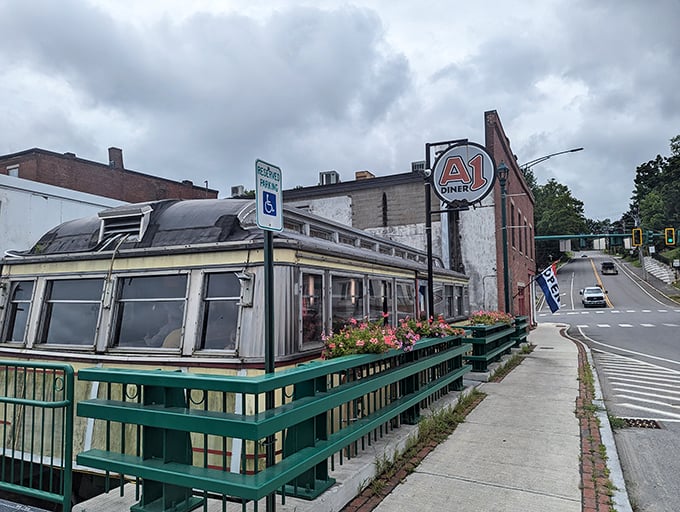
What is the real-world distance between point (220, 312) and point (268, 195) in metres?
2.67

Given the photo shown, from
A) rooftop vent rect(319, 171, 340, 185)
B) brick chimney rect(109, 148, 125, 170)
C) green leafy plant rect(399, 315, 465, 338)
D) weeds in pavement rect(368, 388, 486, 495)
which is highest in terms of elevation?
brick chimney rect(109, 148, 125, 170)

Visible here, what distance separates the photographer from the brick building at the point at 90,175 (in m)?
30.2

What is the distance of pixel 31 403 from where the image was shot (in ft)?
13.1

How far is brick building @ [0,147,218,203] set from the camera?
30250 mm

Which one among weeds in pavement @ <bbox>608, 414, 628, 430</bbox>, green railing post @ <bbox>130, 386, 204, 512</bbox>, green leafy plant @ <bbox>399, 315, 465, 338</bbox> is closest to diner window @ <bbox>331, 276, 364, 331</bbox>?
green leafy plant @ <bbox>399, 315, 465, 338</bbox>

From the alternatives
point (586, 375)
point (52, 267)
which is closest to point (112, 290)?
point (52, 267)

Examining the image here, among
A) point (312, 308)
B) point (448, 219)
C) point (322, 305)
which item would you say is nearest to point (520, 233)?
point (448, 219)

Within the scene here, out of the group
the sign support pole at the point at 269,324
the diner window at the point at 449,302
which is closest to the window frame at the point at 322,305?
the sign support pole at the point at 269,324

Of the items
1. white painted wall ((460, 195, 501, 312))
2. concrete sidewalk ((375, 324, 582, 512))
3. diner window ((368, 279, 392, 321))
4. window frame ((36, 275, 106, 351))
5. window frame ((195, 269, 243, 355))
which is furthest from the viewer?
white painted wall ((460, 195, 501, 312))

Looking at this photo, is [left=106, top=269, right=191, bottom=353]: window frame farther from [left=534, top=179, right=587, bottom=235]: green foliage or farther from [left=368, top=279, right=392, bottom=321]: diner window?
[left=534, top=179, right=587, bottom=235]: green foliage

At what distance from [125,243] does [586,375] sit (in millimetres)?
10047

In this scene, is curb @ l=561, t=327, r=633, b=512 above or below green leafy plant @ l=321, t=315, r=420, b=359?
below

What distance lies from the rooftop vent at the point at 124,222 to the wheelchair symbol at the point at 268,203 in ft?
13.1

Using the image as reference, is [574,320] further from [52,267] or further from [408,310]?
[52,267]
